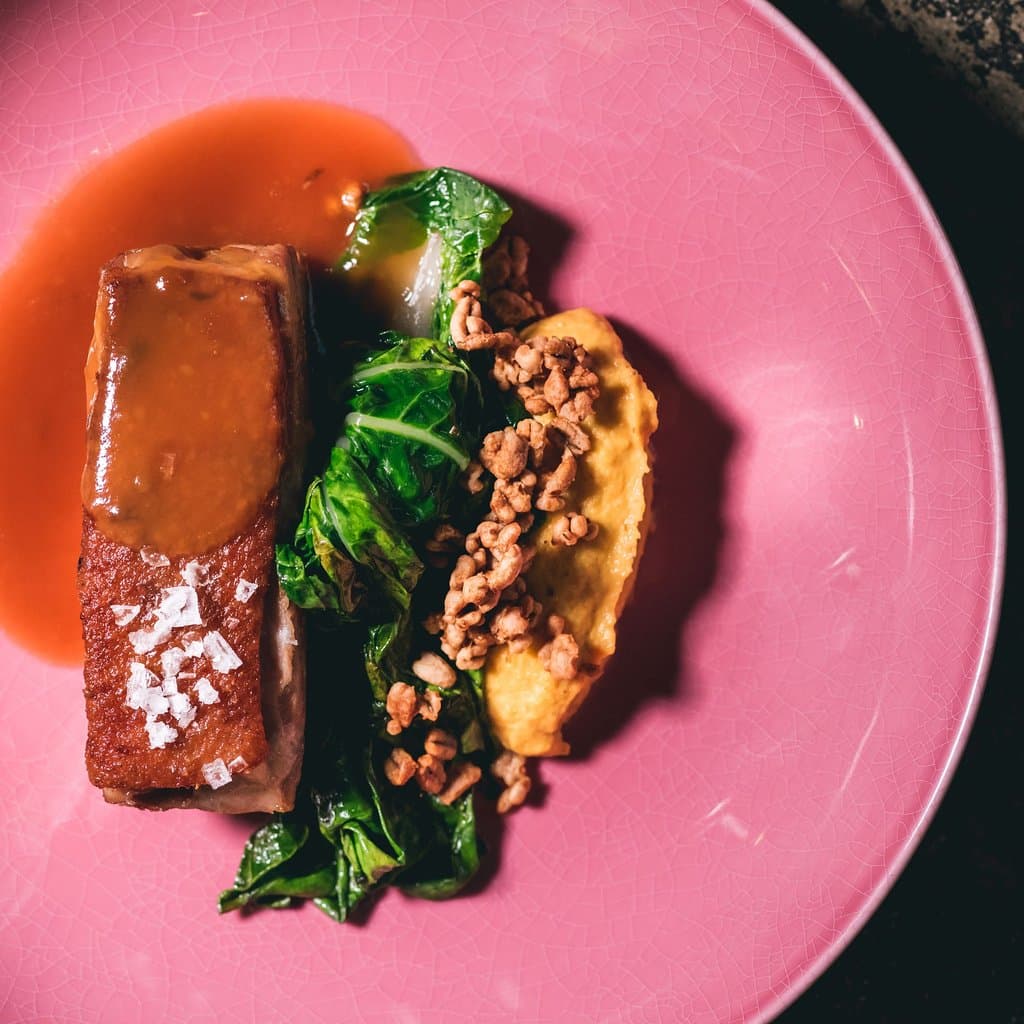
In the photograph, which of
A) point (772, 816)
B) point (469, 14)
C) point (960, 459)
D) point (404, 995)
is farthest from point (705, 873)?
point (469, 14)

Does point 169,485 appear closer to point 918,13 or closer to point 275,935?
point 275,935

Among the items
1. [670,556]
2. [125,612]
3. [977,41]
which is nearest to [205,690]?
[125,612]

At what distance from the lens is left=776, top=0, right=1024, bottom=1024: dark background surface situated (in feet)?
14.4

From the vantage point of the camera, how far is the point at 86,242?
4.23 m

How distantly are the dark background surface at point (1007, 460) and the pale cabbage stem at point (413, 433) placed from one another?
2614 millimetres

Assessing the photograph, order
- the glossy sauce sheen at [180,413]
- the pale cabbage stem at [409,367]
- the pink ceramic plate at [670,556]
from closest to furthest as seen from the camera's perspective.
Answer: the glossy sauce sheen at [180,413]
the pale cabbage stem at [409,367]
the pink ceramic plate at [670,556]

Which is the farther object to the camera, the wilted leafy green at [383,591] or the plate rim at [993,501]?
the plate rim at [993,501]

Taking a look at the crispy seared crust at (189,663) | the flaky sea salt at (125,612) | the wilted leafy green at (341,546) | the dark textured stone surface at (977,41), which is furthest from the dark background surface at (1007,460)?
the flaky sea salt at (125,612)

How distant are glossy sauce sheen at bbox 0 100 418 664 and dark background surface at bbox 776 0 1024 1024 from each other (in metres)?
2.31

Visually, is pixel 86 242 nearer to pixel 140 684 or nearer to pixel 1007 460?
pixel 140 684

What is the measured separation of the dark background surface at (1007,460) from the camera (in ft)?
14.4

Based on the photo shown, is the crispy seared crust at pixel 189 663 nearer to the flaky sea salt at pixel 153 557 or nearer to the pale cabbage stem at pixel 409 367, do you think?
the flaky sea salt at pixel 153 557

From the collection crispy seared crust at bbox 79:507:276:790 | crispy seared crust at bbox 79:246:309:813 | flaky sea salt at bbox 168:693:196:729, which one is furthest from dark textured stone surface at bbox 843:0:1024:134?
flaky sea salt at bbox 168:693:196:729

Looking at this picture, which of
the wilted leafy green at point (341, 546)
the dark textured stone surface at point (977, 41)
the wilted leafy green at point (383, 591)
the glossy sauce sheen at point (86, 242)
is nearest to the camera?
the wilted leafy green at point (341, 546)
